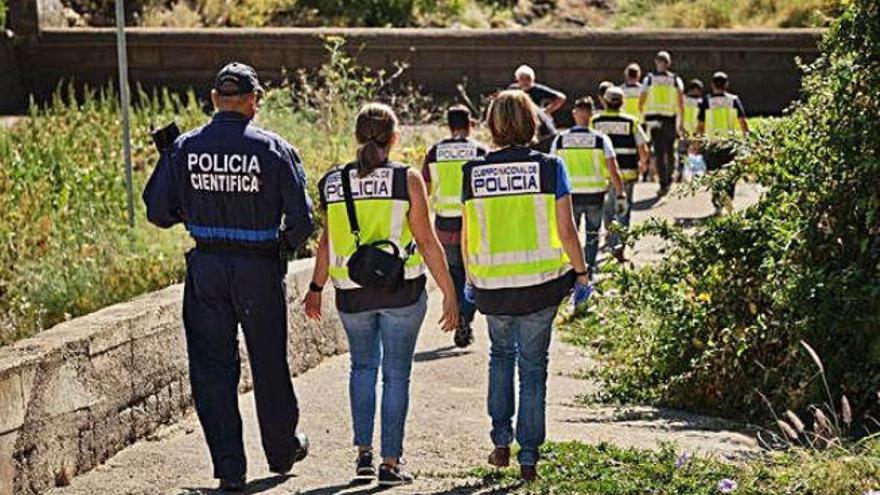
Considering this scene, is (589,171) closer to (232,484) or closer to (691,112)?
(232,484)

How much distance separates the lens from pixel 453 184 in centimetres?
1304

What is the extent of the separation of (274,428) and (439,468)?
0.87 meters

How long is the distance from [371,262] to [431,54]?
18.0 m

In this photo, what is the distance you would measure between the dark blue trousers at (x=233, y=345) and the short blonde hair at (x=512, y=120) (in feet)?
3.61

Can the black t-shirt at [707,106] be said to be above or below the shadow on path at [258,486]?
above

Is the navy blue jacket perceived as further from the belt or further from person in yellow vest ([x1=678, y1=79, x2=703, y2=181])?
person in yellow vest ([x1=678, y1=79, x2=703, y2=181])

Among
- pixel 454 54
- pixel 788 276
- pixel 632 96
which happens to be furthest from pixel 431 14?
pixel 788 276

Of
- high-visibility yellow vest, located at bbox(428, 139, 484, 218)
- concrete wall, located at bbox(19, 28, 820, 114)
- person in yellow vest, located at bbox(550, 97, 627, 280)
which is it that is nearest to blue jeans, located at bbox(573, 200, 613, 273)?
person in yellow vest, located at bbox(550, 97, 627, 280)

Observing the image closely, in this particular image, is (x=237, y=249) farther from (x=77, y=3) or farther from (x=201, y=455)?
(x=77, y=3)

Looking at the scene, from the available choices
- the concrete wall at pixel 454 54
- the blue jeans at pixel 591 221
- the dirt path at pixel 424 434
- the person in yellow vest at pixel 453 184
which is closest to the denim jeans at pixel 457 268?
the person in yellow vest at pixel 453 184

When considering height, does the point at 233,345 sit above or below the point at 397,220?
below

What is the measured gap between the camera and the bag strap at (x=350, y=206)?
8602 millimetres

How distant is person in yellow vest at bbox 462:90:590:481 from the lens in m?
8.44

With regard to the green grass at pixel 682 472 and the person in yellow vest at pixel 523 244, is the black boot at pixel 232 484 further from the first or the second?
the person in yellow vest at pixel 523 244
